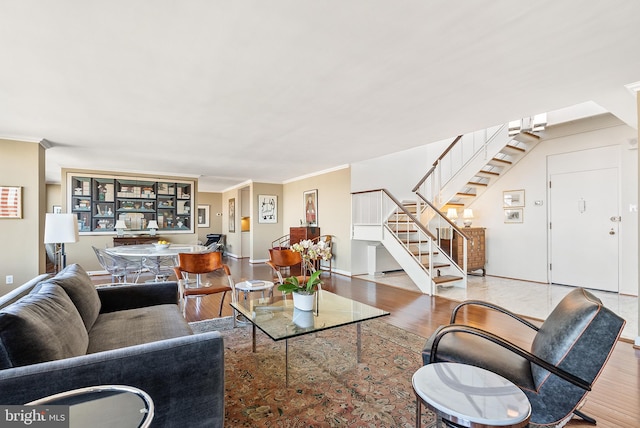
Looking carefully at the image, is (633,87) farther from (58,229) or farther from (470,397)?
(58,229)

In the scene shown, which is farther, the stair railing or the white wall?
the stair railing

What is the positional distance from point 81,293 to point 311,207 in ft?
19.2

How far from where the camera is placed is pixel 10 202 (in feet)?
13.8

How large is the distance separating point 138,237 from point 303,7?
6.95 metres

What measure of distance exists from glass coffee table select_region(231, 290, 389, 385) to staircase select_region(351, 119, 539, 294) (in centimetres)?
256

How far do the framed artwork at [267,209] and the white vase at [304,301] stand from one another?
6.30 metres

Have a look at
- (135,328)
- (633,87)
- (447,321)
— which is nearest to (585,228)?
(633,87)

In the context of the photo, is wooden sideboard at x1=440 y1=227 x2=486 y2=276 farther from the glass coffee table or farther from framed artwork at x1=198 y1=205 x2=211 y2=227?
framed artwork at x1=198 y1=205 x2=211 y2=227

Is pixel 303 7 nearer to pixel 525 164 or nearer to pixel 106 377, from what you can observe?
pixel 106 377

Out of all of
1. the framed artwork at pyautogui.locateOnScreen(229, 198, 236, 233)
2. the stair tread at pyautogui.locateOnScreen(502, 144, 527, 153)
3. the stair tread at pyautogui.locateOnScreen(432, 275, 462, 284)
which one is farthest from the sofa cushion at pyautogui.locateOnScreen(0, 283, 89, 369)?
the framed artwork at pyautogui.locateOnScreen(229, 198, 236, 233)

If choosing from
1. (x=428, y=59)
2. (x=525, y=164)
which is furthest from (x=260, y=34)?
(x=525, y=164)

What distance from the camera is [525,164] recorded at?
5848 millimetres

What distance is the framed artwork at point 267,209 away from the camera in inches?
341

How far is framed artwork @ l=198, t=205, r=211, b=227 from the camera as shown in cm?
1146
